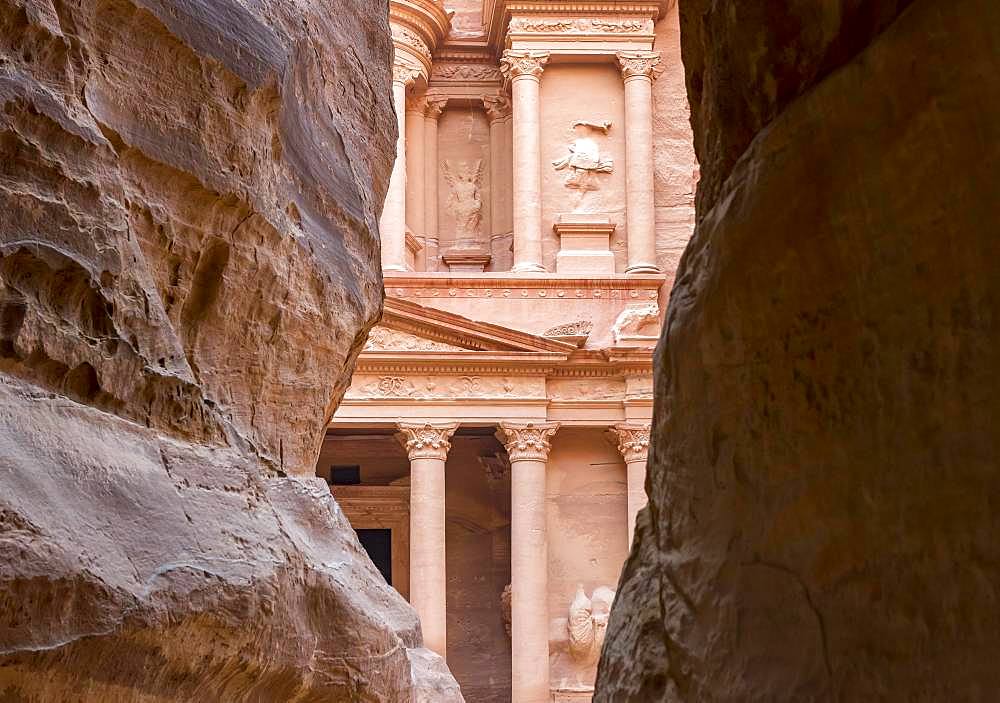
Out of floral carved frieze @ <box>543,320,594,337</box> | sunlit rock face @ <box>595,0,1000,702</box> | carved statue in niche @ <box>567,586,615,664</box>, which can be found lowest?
carved statue in niche @ <box>567,586,615,664</box>

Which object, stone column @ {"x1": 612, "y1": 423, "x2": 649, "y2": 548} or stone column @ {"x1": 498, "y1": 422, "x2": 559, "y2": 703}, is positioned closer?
stone column @ {"x1": 498, "y1": 422, "x2": 559, "y2": 703}

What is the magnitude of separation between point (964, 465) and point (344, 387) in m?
3.69

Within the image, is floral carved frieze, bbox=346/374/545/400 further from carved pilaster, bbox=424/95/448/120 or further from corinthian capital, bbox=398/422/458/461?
carved pilaster, bbox=424/95/448/120

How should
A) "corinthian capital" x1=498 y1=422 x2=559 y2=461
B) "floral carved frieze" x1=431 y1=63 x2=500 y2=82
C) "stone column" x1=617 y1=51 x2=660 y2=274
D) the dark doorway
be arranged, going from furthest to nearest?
"floral carved frieze" x1=431 y1=63 x2=500 y2=82, "stone column" x1=617 y1=51 x2=660 y2=274, the dark doorway, "corinthian capital" x1=498 y1=422 x2=559 y2=461

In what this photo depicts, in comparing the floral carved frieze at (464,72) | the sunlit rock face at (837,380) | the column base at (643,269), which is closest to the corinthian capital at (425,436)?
the column base at (643,269)

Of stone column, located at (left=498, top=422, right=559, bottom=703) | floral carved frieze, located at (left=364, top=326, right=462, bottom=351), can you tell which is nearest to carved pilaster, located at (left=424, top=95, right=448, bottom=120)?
floral carved frieze, located at (left=364, top=326, right=462, bottom=351)

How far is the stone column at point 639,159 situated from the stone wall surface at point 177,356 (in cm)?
1904

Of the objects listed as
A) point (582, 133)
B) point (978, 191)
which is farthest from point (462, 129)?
point (978, 191)

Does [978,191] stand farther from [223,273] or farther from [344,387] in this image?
[344,387]

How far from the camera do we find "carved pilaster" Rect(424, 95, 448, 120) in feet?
85.1

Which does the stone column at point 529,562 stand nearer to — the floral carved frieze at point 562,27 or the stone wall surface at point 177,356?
the floral carved frieze at point 562,27

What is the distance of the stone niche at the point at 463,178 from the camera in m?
26.1

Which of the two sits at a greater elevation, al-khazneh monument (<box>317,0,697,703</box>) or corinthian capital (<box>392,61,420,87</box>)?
corinthian capital (<box>392,61,420,87</box>)

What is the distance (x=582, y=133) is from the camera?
24.2m
